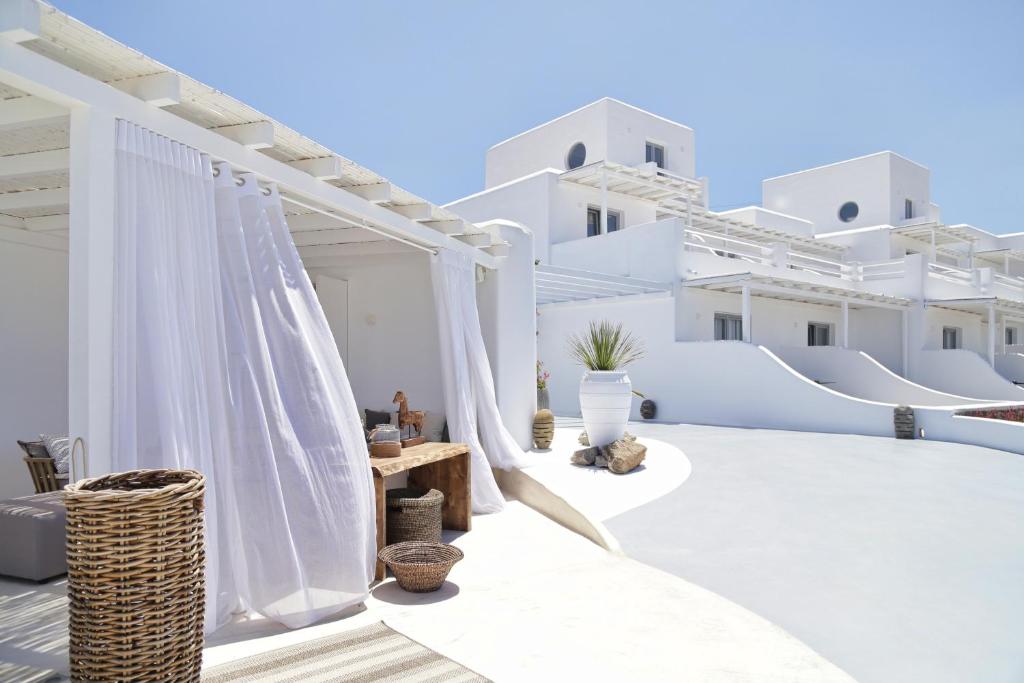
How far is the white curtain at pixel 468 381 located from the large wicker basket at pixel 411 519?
4.07 feet

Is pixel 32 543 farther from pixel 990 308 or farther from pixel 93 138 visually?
pixel 990 308

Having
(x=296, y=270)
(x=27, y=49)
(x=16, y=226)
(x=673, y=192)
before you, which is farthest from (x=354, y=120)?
(x=27, y=49)

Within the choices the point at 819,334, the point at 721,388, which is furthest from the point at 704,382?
the point at 819,334

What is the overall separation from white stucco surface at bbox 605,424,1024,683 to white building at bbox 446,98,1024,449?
484 centimetres

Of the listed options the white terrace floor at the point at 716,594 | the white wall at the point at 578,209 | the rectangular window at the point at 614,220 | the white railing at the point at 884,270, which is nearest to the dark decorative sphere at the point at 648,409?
the white wall at the point at 578,209

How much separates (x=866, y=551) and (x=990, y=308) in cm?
1747

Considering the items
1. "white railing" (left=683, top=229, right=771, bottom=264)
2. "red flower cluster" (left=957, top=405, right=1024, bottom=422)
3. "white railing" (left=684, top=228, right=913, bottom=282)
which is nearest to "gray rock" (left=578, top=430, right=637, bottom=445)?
"red flower cluster" (left=957, top=405, right=1024, bottom=422)

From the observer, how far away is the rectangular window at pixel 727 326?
16.6 meters

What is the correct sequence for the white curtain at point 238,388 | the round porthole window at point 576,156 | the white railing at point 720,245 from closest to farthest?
the white curtain at point 238,388 → the white railing at point 720,245 → the round porthole window at point 576,156

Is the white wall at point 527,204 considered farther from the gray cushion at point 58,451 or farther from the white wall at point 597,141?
the gray cushion at point 58,451

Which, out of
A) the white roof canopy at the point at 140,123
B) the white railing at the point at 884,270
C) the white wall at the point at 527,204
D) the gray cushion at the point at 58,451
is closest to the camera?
the white roof canopy at the point at 140,123

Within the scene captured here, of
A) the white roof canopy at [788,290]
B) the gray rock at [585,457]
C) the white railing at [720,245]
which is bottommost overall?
the gray rock at [585,457]

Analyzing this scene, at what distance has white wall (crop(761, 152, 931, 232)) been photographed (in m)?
24.0

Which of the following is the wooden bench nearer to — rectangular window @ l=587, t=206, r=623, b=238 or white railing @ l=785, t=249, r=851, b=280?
white railing @ l=785, t=249, r=851, b=280
